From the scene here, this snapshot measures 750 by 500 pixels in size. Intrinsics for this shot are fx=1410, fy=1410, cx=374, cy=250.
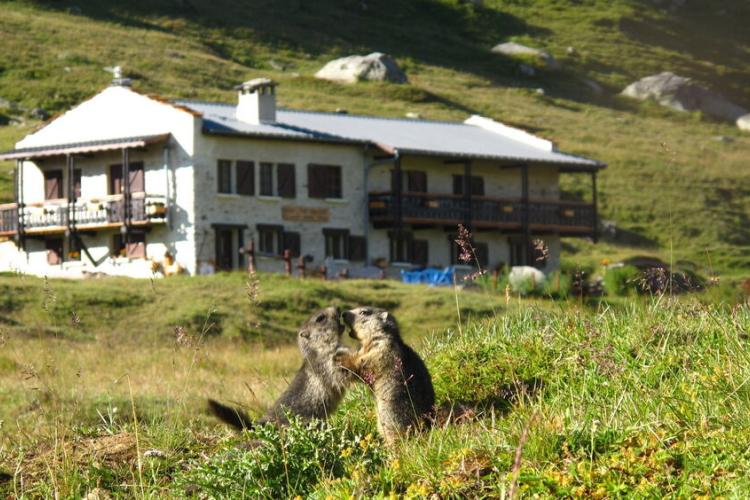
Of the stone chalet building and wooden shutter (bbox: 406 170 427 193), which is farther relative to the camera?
wooden shutter (bbox: 406 170 427 193)

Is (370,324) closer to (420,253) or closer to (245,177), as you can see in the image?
(245,177)

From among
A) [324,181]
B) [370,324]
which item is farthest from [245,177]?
[370,324]

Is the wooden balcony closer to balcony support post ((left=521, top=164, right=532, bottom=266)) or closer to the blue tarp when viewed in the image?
balcony support post ((left=521, top=164, right=532, bottom=266))

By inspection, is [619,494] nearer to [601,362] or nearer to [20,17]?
[601,362]

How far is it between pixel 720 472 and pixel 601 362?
145 centimetres

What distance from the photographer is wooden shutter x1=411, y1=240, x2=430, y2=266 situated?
59831 mm

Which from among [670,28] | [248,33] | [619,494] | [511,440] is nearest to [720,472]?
[619,494]

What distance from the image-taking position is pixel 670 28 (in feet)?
511

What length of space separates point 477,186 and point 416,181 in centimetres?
353

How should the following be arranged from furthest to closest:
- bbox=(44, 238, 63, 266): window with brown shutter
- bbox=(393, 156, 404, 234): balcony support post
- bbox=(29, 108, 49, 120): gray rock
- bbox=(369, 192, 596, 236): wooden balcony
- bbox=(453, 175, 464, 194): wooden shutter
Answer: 1. bbox=(29, 108, 49, 120): gray rock
2. bbox=(453, 175, 464, 194): wooden shutter
3. bbox=(369, 192, 596, 236): wooden balcony
4. bbox=(393, 156, 404, 234): balcony support post
5. bbox=(44, 238, 63, 266): window with brown shutter

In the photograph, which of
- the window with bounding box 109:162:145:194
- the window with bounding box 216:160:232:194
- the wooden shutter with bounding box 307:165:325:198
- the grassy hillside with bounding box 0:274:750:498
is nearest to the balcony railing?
the window with bounding box 109:162:145:194

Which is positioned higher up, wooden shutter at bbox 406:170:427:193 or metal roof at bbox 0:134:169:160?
metal roof at bbox 0:134:169:160

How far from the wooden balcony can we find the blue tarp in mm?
3273

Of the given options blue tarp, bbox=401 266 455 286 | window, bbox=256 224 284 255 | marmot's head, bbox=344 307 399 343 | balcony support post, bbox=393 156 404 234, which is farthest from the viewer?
balcony support post, bbox=393 156 404 234
